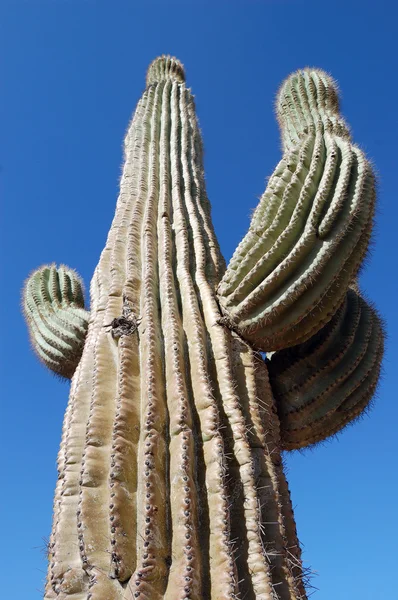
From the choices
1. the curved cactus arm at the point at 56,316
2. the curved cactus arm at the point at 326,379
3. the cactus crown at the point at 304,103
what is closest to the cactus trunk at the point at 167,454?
the curved cactus arm at the point at 326,379

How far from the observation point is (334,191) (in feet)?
11.9

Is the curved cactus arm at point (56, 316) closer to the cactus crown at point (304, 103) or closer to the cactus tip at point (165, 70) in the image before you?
the cactus crown at point (304, 103)

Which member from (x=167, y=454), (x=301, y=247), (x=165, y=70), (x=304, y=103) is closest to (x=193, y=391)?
(x=167, y=454)

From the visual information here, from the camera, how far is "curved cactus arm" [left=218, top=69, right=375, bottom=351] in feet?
11.2

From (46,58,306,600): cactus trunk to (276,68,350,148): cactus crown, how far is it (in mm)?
1624

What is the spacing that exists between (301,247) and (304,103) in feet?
7.14

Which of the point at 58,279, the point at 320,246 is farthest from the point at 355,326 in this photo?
the point at 58,279

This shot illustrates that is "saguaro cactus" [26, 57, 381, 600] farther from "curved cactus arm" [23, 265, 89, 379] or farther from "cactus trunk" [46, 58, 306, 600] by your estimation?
"curved cactus arm" [23, 265, 89, 379]

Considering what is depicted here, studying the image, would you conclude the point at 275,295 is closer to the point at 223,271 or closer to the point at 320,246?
the point at 320,246

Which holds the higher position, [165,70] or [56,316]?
[165,70]

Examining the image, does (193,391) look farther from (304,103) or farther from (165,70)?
(165,70)

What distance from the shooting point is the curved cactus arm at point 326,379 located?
146 inches

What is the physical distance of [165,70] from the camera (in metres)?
7.03

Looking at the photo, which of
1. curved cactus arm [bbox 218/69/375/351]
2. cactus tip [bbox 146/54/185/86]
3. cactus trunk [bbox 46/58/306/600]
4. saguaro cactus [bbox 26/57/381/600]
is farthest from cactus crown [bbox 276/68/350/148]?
cactus tip [bbox 146/54/185/86]
